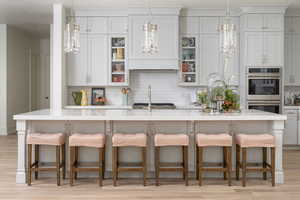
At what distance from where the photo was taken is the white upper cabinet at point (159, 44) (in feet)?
22.4

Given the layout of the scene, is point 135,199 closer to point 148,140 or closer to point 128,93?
point 148,140

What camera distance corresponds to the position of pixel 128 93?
728cm

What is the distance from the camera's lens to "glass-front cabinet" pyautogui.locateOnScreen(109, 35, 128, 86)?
23.2 ft

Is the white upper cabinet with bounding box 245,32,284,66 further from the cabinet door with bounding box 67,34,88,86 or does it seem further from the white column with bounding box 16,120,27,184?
the white column with bounding box 16,120,27,184

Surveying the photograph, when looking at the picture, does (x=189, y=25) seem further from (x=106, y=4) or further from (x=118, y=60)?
(x=106, y=4)

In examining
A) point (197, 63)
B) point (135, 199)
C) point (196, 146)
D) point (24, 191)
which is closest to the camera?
point (135, 199)

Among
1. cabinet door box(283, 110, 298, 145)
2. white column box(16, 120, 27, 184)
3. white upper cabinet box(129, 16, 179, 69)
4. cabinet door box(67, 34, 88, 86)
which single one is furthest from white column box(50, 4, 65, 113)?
cabinet door box(283, 110, 298, 145)

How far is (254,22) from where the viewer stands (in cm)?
681

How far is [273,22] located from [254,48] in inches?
23.9

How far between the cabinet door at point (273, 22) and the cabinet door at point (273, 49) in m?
0.09

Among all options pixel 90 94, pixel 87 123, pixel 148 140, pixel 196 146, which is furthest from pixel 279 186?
pixel 90 94

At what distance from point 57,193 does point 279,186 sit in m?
2.60

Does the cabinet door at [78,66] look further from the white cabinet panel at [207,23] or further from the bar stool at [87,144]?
the bar stool at [87,144]

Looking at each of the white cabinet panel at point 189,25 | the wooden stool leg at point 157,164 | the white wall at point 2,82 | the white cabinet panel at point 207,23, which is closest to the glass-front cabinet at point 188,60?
the white cabinet panel at point 189,25
